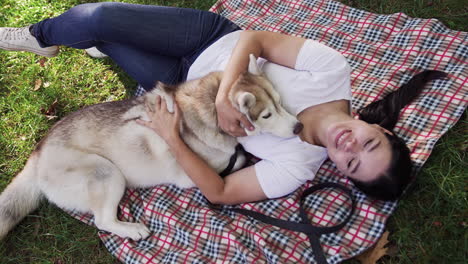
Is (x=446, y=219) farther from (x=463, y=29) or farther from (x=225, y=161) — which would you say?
(x=463, y=29)

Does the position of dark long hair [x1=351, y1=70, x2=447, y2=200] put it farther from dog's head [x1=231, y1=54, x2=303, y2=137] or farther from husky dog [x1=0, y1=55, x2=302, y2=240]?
husky dog [x1=0, y1=55, x2=302, y2=240]

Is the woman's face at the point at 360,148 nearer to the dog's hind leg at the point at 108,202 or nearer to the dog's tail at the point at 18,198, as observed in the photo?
the dog's hind leg at the point at 108,202

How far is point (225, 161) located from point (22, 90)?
356 cm

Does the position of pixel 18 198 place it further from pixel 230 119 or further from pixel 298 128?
A: pixel 298 128

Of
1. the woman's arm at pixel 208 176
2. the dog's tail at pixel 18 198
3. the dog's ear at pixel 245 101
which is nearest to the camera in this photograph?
the dog's ear at pixel 245 101

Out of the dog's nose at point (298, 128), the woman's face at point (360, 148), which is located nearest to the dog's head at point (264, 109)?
the dog's nose at point (298, 128)

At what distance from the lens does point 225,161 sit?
3977 mm

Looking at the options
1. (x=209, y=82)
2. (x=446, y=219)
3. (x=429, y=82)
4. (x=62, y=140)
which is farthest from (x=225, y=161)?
(x=429, y=82)

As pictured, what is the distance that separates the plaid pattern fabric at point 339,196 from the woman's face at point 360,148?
0.52 meters

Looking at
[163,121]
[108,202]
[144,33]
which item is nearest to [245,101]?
[163,121]

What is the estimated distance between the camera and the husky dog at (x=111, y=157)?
3822 mm

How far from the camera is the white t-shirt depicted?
3.57m

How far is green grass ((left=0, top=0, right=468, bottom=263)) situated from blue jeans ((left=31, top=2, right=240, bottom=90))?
107 cm

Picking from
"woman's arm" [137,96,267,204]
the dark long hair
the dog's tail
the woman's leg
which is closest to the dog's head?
"woman's arm" [137,96,267,204]
